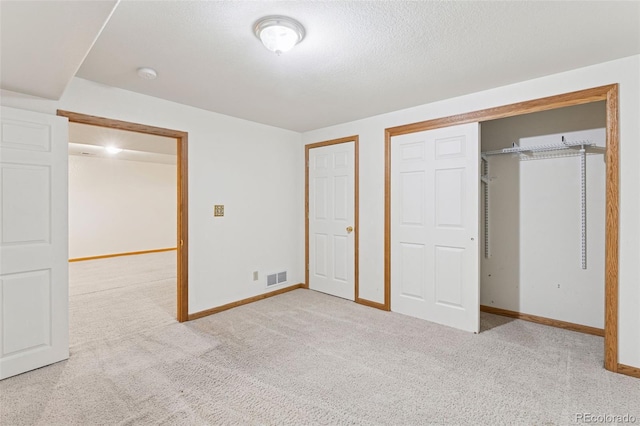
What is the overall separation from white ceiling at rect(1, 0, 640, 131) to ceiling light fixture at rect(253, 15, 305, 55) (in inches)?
1.8

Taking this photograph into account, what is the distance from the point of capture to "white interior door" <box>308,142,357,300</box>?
4215 mm

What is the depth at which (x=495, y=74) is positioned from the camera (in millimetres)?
2652

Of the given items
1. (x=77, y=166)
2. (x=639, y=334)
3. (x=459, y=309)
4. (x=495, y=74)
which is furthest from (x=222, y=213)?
(x=77, y=166)

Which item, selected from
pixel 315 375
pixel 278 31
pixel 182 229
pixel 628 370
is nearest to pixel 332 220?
pixel 182 229

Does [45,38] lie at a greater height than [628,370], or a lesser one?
greater

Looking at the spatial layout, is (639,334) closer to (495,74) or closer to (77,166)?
(495,74)

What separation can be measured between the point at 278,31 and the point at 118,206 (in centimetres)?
762

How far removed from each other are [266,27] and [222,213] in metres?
2.41

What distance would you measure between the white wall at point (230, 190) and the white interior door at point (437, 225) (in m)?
1.62

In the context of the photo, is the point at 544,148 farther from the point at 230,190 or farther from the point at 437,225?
the point at 230,190

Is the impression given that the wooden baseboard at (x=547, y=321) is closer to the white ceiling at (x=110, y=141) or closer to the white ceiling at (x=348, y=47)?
the white ceiling at (x=348, y=47)

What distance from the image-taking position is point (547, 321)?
3.34 meters

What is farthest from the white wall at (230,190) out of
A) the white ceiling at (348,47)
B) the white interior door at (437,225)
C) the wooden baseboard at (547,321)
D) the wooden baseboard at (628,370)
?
the wooden baseboard at (628,370)

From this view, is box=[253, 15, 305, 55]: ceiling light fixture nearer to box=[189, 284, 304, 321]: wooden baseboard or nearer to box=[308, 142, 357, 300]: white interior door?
box=[308, 142, 357, 300]: white interior door
